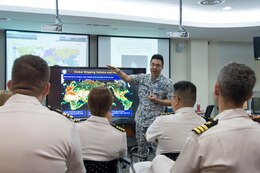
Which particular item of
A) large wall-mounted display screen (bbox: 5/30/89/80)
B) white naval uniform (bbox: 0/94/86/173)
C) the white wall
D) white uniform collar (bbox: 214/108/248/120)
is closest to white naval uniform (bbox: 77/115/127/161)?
white naval uniform (bbox: 0/94/86/173)

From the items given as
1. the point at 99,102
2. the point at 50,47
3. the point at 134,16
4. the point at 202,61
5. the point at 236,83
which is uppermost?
the point at 134,16

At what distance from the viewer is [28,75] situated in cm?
130

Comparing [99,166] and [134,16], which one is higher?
[134,16]

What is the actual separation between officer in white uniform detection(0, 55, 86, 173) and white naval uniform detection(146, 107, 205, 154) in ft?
3.61

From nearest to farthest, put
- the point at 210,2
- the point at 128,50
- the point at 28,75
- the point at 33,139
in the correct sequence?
the point at 33,139, the point at 28,75, the point at 210,2, the point at 128,50

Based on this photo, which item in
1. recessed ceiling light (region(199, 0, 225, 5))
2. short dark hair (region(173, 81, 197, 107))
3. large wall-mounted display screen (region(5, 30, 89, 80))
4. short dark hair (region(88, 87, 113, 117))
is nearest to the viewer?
short dark hair (region(88, 87, 113, 117))

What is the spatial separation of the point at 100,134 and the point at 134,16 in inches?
153

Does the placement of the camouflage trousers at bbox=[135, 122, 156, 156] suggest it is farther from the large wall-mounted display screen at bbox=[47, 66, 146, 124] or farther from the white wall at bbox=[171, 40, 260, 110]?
the white wall at bbox=[171, 40, 260, 110]

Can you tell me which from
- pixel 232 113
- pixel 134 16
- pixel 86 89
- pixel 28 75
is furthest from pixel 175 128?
pixel 134 16

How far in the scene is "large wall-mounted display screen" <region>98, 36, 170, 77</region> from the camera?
6848 millimetres

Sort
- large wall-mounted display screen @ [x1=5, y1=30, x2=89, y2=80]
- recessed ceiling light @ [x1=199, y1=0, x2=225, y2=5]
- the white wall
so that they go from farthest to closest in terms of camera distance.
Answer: the white wall, large wall-mounted display screen @ [x1=5, y1=30, x2=89, y2=80], recessed ceiling light @ [x1=199, y1=0, x2=225, y2=5]

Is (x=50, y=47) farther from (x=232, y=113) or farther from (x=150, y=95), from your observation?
(x=232, y=113)

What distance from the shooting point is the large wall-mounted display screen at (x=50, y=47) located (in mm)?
6250

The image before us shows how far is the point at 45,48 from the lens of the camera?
6434mm
